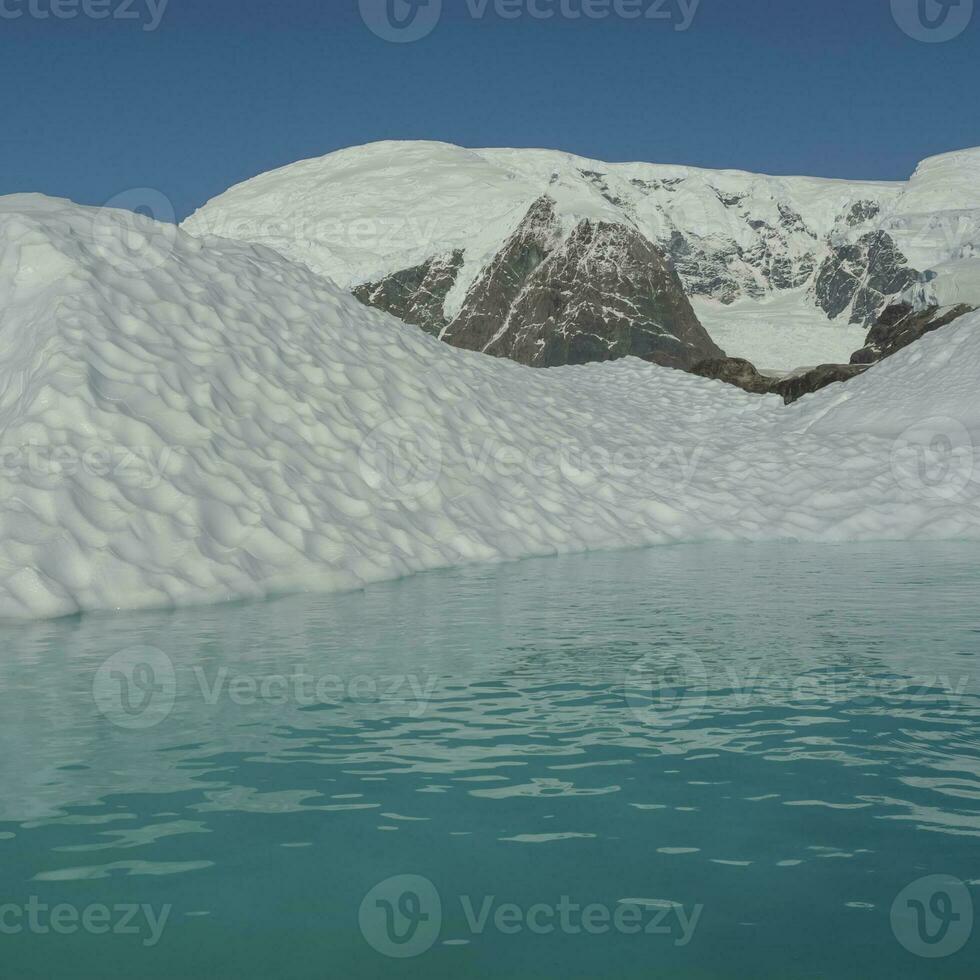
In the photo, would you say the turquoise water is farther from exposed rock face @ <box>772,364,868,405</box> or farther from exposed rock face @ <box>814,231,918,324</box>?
exposed rock face @ <box>814,231,918,324</box>

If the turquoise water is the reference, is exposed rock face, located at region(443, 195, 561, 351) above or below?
above

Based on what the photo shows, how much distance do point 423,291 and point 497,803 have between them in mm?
182879

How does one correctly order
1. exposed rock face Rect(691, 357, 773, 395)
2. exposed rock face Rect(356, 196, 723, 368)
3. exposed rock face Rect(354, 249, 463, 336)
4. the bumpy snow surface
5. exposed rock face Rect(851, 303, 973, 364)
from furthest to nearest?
1. exposed rock face Rect(354, 249, 463, 336)
2. exposed rock face Rect(356, 196, 723, 368)
3. exposed rock face Rect(851, 303, 973, 364)
4. exposed rock face Rect(691, 357, 773, 395)
5. the bumpy snow surface

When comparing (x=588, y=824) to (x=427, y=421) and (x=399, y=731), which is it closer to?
(x=399, y=731)

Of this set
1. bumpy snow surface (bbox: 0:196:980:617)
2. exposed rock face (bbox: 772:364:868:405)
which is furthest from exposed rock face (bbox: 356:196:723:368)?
bumpy snow surface (bbox: 0:196:980:617)

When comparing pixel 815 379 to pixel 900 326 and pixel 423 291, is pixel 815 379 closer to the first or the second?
pixel 900 326

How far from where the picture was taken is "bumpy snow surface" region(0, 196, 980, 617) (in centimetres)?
995

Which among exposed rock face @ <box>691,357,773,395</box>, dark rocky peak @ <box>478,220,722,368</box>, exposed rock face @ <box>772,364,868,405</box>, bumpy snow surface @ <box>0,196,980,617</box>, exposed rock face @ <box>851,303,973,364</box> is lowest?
bumpy snow surface @ <box>0,196,980,617</box>

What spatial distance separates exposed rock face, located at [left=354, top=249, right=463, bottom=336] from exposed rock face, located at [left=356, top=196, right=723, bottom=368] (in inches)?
9.0

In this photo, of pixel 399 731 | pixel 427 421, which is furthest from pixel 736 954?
pixel 427 421

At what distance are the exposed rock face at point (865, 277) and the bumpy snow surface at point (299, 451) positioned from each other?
569 feet

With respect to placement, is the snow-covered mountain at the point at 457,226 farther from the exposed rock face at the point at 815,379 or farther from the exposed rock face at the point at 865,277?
the exposed rock face at the point at 815,379

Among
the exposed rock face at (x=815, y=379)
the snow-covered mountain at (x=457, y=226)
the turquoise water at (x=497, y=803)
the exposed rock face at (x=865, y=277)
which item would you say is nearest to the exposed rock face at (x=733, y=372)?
the exposed rock face at (x=815, y=379)

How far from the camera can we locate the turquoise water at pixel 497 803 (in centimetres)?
302
